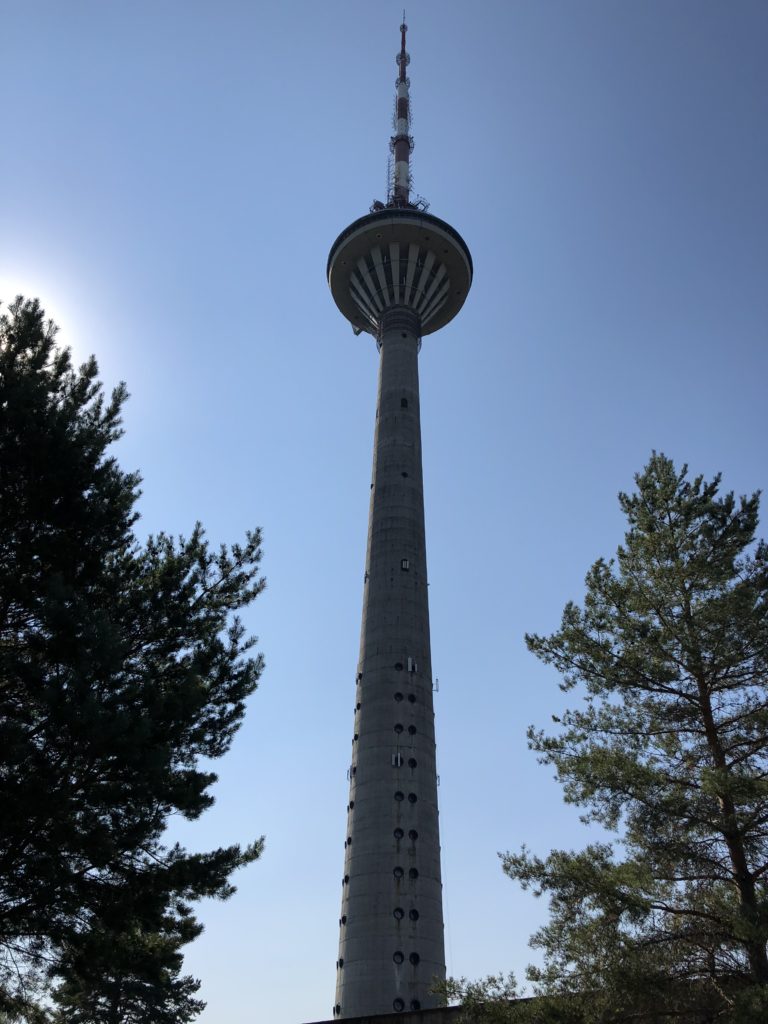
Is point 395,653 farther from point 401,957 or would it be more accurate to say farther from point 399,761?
point 401,957

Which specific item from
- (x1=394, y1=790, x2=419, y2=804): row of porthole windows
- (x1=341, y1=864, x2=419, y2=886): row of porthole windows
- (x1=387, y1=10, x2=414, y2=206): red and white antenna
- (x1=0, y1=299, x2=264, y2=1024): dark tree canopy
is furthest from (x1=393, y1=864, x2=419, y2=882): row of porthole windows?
(x1=387, y1=10, x2=414, y2=206): red and white antenna

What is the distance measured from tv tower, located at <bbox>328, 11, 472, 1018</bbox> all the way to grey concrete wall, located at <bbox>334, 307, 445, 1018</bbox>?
0.06m

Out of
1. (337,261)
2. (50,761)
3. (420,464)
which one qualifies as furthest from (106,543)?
(337,261)

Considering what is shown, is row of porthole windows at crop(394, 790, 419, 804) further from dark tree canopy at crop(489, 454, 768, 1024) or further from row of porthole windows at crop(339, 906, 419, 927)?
dark tree canopy at crop(489, 454, 768, 1024)

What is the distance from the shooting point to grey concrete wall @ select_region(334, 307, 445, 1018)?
1412 inches

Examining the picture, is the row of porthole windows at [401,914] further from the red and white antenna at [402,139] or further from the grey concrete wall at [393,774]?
the red and white antenna at [402,139]

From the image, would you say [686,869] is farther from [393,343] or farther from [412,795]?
[393,343]

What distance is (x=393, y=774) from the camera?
130 ft

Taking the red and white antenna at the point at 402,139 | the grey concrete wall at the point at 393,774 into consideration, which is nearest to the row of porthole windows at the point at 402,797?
the grey concrete wall at the point at 393,774

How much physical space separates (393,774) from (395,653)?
6.12 meters

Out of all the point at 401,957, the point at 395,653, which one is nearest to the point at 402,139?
the point at 395,653

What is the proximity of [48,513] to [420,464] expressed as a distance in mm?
36720

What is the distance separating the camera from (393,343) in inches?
2159


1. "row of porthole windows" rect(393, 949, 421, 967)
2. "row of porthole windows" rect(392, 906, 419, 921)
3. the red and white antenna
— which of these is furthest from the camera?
the red and white antenna
